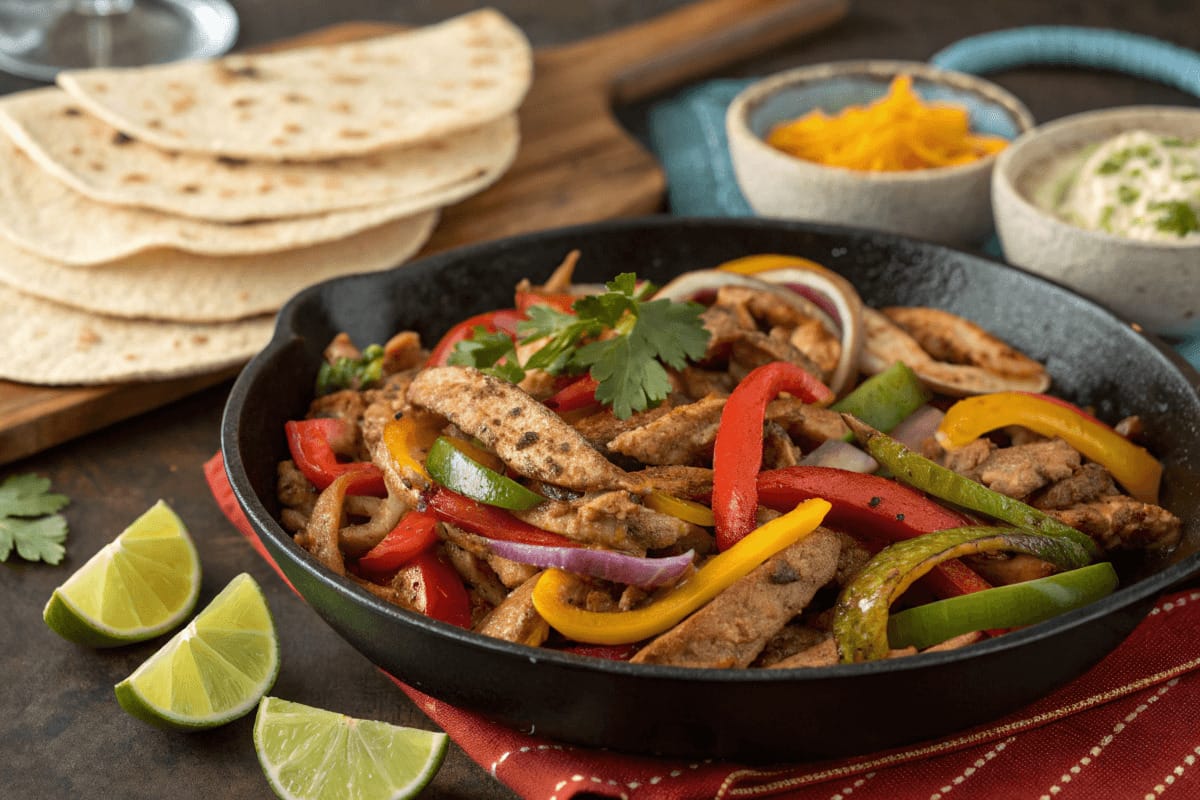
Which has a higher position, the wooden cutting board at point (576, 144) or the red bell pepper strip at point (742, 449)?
the red bell pepper strip at point (742, 449)

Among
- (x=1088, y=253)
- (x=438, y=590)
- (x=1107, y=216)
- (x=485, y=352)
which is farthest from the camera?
(x=1107, y=216)

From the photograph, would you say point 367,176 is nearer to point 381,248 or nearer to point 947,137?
point 381,248

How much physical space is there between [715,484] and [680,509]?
0.37ft

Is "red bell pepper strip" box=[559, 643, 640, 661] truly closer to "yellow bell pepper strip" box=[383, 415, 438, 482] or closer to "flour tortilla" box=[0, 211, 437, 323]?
"yellow bell pepper strip" box=[383, 415, 438, 482]

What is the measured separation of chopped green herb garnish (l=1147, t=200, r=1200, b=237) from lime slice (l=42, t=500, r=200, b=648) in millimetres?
3548

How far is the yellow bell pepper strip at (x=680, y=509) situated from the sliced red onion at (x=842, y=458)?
14.2 inches

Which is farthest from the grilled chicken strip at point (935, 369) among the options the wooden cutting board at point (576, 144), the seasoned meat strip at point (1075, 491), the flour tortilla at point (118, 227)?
the flour tortilla at point (118, 227)

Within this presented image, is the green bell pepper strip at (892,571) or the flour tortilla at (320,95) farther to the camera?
the flour tortilla at (320,95)

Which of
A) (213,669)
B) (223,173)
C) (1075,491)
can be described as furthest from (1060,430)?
(223,173)

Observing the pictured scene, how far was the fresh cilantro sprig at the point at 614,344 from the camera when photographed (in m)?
3.31

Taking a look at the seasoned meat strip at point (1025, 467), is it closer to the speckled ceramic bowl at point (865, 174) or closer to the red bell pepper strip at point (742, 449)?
the red bell pepper strip at point (742, 449)

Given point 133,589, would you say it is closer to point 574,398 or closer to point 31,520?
point 31,520

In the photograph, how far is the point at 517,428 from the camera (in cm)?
312

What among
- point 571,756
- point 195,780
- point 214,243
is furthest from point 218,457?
point 571,756
